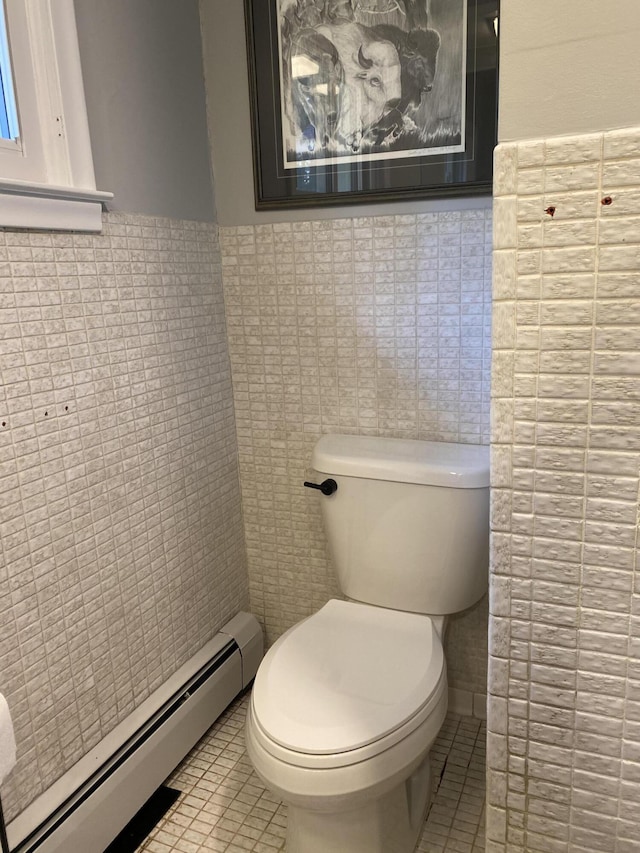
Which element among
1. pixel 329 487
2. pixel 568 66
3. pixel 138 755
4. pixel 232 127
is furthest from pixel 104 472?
pixel 568 66

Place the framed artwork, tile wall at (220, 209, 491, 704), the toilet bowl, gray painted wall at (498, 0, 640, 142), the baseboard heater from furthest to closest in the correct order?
1. tile wall at (220, 209, 491, 704)
2. the framed artwork
3. the baseboard heater
4. the toilet bowl
5. gray painted wall at (498, 0, 640, 142)

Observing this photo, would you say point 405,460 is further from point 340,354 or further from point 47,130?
point 47,130

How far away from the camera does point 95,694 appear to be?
1.36m

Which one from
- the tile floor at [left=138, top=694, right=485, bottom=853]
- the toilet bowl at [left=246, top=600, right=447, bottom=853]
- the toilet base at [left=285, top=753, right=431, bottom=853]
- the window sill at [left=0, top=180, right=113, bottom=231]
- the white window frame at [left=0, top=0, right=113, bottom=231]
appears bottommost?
the tile floor at [left=138, top=694, right=485, bottom=853]

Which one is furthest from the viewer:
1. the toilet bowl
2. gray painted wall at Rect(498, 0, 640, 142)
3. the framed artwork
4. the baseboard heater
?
the framed artwork

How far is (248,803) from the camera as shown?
1.50 meters

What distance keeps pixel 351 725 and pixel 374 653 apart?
8.7 inches

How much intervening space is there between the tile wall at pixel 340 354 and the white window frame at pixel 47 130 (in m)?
0.52

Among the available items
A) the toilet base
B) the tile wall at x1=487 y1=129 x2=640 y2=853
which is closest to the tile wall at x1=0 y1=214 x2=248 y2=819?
the toilet base

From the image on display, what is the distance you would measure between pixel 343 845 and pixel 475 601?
1.87ft

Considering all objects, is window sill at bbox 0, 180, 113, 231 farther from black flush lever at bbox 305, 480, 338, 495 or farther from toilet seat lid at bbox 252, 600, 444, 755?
toilet seat lid at bbox 252, 600, 444, 755

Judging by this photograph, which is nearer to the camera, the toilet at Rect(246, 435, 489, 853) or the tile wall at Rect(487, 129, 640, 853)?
the tile wall at Rect(487, 129, 640, 853)

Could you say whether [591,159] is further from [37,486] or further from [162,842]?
[162,842]

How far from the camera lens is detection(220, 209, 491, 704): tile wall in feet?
4.90
